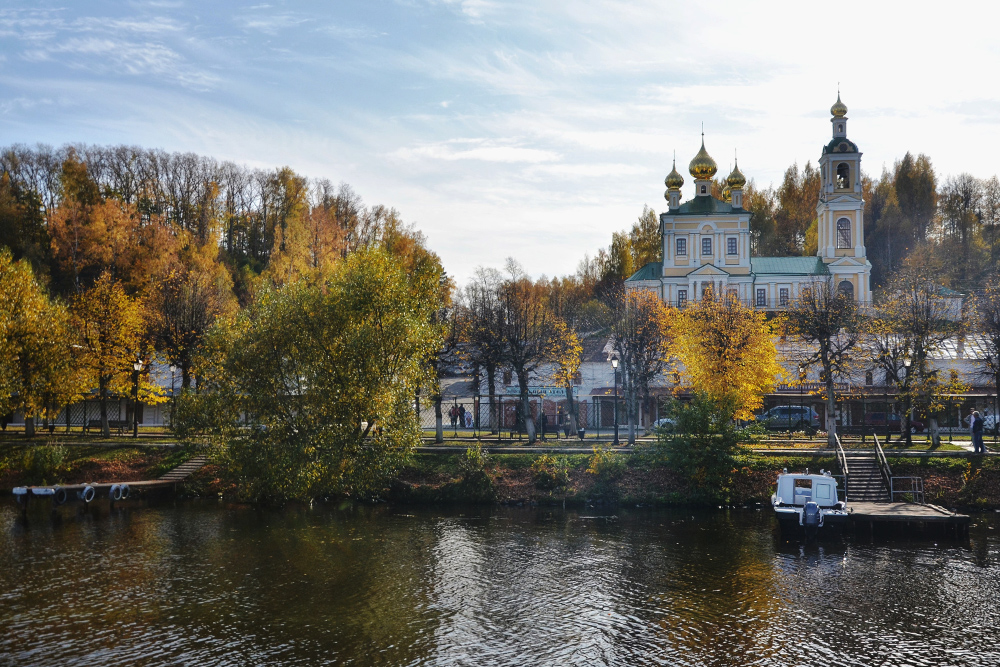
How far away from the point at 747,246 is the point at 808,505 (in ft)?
188

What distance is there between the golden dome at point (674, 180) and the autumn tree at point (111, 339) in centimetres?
5623

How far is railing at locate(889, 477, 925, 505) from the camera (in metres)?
33.6

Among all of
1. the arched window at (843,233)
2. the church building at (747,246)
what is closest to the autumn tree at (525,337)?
the church building at (747,246)

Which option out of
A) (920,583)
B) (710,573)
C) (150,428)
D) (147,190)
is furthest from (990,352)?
(147,190)

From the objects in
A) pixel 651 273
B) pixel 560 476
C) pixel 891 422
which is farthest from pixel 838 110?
pixel 560 476

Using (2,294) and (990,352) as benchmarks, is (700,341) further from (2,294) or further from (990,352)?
(2,294)

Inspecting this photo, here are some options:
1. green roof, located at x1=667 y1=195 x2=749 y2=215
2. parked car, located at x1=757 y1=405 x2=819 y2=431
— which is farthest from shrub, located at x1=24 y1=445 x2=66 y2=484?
green roof, located at x1=667 y1=195 x2=749 y2=215

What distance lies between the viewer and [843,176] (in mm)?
83312

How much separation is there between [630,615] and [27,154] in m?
80.3

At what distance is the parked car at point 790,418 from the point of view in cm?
4778

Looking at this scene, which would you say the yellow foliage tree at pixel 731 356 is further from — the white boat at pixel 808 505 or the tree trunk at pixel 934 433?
the white boat at pixel 808 505

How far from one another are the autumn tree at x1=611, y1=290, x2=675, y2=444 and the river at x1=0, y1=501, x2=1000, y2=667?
50.5 ft

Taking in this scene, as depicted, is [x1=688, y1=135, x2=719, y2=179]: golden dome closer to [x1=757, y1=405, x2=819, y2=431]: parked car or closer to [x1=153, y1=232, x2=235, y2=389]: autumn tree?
[x1=757, y1=405, x2=819, y2=431]: parked car

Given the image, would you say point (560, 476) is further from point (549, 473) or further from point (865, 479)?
point (865, 479)
